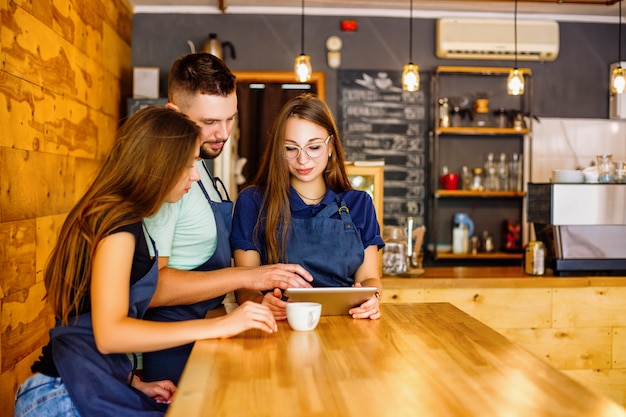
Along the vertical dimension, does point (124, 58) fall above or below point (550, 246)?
above

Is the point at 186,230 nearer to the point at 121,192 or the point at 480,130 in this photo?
the point at 121,192

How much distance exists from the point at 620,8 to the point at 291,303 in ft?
17.2

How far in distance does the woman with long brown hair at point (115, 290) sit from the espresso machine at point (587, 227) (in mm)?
2625

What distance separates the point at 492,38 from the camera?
5797mm

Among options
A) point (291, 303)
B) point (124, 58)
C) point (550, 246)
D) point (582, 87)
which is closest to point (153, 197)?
point (291, 303)

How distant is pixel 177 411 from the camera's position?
3.63ft

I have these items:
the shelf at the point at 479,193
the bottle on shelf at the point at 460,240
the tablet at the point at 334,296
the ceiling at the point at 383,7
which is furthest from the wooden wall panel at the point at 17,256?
the bottle on shelf at the point at 460,240

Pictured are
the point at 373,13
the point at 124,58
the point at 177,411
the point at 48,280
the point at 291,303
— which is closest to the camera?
the point at 177,411

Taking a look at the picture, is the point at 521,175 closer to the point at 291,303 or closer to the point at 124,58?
the point at 124,58

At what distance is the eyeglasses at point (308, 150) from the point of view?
2.26 metres

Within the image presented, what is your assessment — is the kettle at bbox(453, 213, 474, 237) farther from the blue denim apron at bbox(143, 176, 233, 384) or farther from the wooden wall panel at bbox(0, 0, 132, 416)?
the blue denim apron at bbox(143, 176, 233, 384)

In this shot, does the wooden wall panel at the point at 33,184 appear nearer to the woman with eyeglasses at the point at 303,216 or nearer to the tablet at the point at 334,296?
the woman with eyeglasses at the point at 303,216

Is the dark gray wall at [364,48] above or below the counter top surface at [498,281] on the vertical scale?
above

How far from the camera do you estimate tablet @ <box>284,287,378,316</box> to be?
176 cm
